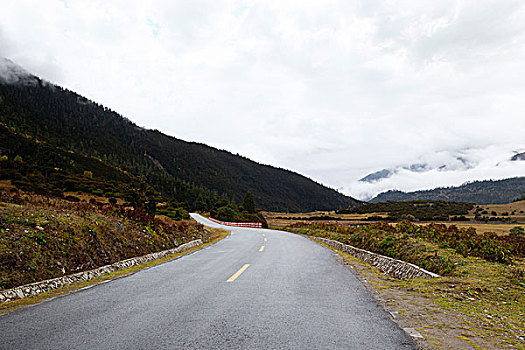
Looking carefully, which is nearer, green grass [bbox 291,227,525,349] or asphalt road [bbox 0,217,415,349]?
asphalt road [bbox 0,217,415,349]

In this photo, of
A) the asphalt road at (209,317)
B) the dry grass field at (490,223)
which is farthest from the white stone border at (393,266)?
the dry grass field at (490,223)

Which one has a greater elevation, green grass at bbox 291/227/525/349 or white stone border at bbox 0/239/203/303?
white stone border at bbox 0/239/203/303

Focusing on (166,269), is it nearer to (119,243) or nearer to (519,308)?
(119,243)

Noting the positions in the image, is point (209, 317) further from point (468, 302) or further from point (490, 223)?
point (490, 223)

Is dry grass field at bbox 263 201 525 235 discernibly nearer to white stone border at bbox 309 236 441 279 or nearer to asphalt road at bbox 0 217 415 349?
white stone border at bbox 309 236 441 279

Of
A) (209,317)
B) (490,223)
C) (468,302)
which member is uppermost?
(209,317)

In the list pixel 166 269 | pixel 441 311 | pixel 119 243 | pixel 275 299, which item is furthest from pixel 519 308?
pixel 119 243

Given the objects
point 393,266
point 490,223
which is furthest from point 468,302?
point 490,223

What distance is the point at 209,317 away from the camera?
4.96m

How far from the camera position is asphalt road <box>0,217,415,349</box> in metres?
3.98

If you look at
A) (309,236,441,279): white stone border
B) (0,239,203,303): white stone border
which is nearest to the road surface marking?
(0,239,203,303): white stone border

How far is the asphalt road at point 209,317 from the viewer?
398 cm

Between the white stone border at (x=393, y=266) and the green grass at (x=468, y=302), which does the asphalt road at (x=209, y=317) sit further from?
the white stone border at (x=393, y=266)

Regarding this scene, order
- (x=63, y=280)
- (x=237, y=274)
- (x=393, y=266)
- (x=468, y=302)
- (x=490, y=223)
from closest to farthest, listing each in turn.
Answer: (x=468, y=302) < (x=63, y=280) < (x=237, y=274) < (x=393, y=266) < (x=490, y=223)
